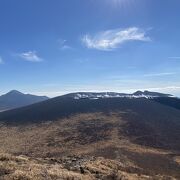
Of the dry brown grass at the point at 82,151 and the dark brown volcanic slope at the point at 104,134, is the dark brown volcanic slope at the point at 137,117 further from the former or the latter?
the dry brown grass at the point at 82,151

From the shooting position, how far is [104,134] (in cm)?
7538

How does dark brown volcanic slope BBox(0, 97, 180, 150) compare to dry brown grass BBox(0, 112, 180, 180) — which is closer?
dry brown grass BBox(0, 112, 180, 180)

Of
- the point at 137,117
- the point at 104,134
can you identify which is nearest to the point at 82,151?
the point at 104,134

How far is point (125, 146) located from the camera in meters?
62.0

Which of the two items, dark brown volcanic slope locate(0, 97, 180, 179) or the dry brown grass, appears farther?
dark brown volcanic slope locate(0, 97, 180, 179)

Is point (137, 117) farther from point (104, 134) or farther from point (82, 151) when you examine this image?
point (82, 151)

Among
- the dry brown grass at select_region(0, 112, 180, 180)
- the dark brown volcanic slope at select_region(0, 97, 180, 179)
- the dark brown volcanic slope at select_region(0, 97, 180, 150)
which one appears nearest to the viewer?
the dry brown grass at select_region(0, 112, 180, 180)

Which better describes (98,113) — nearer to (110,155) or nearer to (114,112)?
(114,112)

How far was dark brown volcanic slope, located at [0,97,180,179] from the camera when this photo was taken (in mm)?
48125

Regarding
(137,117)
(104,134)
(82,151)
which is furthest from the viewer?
(137,117)

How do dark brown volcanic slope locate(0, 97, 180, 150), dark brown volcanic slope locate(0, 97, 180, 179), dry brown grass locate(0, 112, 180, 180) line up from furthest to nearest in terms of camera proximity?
dark brown volcanic slope locate(0, 97, 180, 150) → dark brown volcanic slope locate(0, 97, 180, 179) → dry brown grass locate(0, 112, 180, 180)

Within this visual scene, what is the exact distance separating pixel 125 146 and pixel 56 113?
167 feet

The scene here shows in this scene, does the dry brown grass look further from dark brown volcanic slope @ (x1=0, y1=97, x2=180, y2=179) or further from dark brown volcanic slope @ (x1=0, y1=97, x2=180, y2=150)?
dark brown volcanic slope @ (x1=0, y1=97, x2=180, y2=150)

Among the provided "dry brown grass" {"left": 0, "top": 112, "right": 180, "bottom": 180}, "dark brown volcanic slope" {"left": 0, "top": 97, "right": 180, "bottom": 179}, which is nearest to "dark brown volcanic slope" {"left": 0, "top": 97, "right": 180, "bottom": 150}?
"dark brown volcanic slope" {"left": 0, "top": 97, "right": 180, "bottom": 179}
